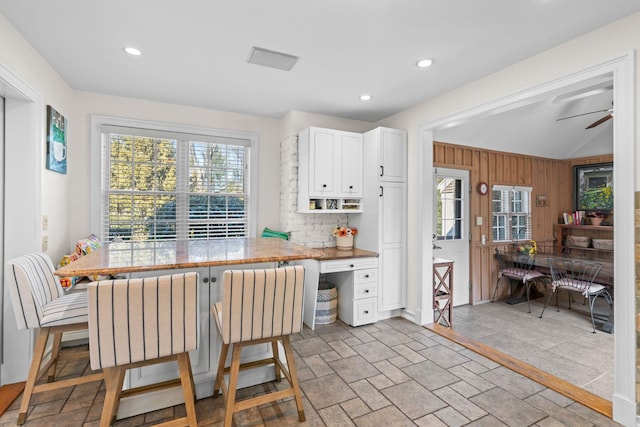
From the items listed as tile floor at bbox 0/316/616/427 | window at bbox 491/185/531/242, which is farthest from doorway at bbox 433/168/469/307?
tile floor at bbox 0/316/616/427

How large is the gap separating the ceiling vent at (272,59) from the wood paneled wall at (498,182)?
2864 millimetres

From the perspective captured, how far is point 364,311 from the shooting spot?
367 cm

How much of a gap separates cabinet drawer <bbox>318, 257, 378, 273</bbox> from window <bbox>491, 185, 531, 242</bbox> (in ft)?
9.50

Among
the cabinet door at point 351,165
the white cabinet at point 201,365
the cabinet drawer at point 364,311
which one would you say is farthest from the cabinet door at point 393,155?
the white cabinet at point 201,365

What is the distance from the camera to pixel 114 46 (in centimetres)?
243

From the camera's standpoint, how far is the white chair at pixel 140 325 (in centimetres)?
153

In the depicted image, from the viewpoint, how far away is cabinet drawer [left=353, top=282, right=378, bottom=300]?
11.9ft

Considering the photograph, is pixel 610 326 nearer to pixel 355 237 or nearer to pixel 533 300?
pixel 533 300

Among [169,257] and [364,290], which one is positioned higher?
[169,257]

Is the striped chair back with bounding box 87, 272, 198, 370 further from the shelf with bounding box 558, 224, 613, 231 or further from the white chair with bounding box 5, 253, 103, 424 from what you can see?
the shelf with bounding box 558, 224, 613, 231

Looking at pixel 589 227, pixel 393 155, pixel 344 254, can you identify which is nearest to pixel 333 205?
pixel 344 254

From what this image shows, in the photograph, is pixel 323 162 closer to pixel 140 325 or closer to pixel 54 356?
pixel 140 325

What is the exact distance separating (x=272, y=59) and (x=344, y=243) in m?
2.34

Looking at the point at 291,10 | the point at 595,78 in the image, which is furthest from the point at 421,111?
the point at 291,10
